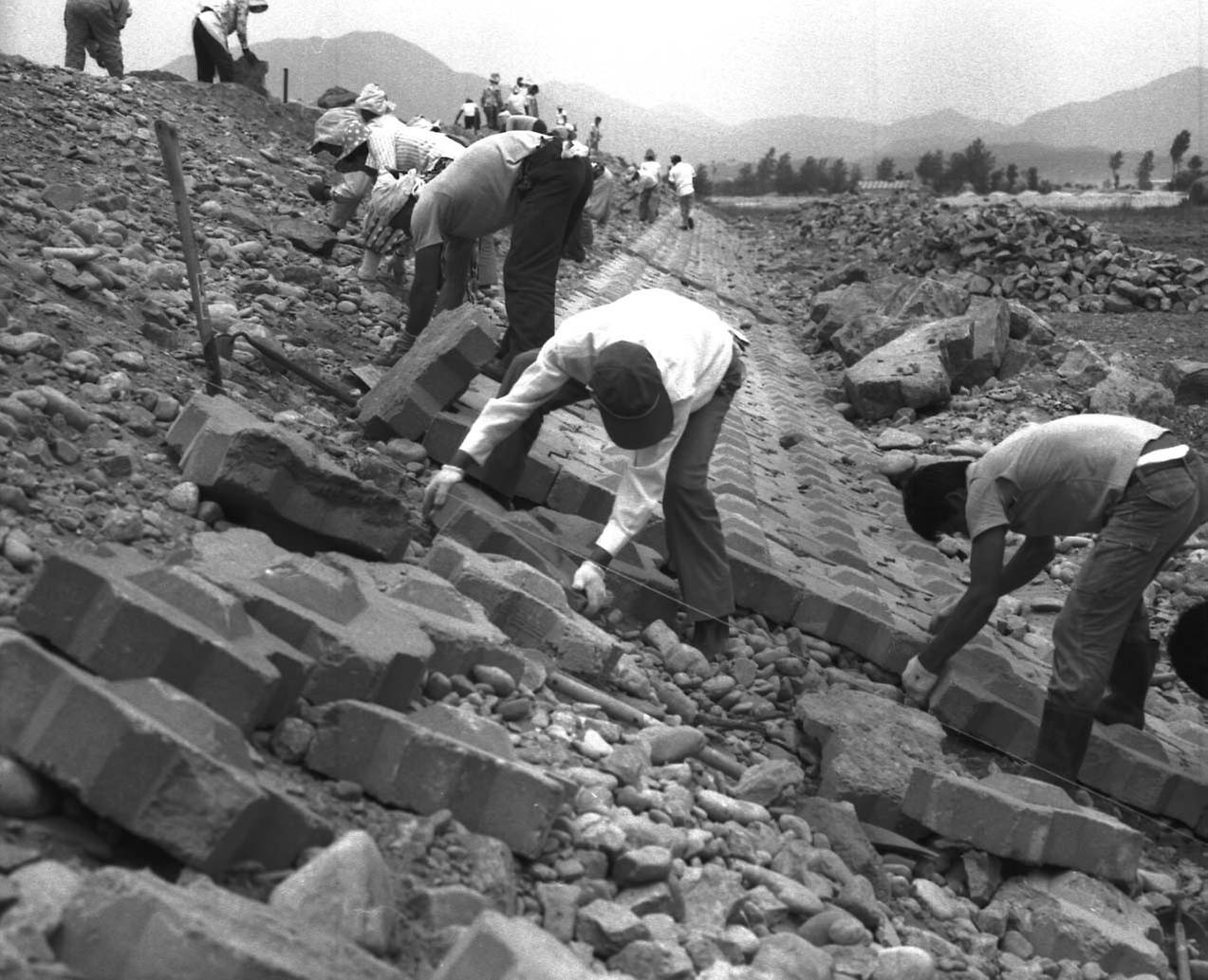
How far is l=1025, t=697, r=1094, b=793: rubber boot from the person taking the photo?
4.30 m

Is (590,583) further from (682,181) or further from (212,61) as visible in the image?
(682,181)

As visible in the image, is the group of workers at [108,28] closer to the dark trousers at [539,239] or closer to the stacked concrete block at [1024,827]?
the dark trousers at [539,239]

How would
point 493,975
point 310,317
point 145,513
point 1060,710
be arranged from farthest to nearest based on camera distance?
point 310,317, point 1060,710, point 145,513, point 493,975

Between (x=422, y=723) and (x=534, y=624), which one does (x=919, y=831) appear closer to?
(x=534, y=624)

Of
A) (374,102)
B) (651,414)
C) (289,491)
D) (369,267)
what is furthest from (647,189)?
(289,491)

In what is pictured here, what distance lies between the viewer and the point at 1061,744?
4336 mm

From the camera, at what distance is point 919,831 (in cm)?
355

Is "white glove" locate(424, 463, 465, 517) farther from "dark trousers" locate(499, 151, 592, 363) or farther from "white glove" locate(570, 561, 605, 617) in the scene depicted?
"dark trousers" locate(499, 151, 592, 363)

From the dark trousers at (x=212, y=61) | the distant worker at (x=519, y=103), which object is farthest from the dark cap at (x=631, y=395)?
the distant worker at (x=519, y=103)

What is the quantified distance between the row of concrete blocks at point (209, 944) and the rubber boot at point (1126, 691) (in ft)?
11.3

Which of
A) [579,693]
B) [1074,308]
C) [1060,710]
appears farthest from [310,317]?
[1074,308]

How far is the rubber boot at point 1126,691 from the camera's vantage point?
15.5 feet

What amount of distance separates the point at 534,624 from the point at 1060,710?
1.86 meters

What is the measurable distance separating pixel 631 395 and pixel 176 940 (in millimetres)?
2405
